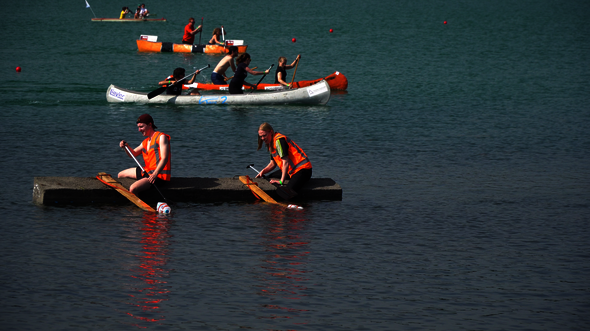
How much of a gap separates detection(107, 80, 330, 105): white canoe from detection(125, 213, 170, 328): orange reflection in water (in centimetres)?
1290

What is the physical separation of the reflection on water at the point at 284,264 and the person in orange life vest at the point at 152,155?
192 centimetres

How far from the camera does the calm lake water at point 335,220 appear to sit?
9523mm

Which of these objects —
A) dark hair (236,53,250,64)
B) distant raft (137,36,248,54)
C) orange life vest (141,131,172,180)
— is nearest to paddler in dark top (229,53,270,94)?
dark hair (236,53,250,64)

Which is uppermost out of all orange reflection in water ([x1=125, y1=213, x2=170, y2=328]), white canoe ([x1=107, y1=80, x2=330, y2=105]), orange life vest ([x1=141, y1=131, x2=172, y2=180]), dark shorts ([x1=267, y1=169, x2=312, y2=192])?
white canoe ([x1=107, y1=80, x2=330, y2=105])

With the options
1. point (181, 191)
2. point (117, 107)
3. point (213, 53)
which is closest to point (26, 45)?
point (213, 53)

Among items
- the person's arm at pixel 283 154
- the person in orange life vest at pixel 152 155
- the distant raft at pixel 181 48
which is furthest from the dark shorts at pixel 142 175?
the distant raft at pixel 181 48

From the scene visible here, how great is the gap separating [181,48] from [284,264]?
34.4 metres

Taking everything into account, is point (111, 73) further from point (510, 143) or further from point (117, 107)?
point (510, 143)

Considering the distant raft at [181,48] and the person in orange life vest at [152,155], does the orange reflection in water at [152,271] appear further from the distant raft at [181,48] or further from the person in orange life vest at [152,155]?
the distant raft at [181,48]

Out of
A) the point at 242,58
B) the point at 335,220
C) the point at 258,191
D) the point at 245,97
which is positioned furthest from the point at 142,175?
the point at 245,97

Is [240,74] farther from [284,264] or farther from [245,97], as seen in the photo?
[284,264]

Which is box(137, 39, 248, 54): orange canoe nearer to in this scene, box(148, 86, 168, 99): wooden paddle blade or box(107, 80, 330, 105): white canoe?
box(107, 80, 330, 105): white canoe

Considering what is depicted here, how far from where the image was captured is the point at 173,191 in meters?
13.8

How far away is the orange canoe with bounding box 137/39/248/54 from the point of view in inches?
1699
